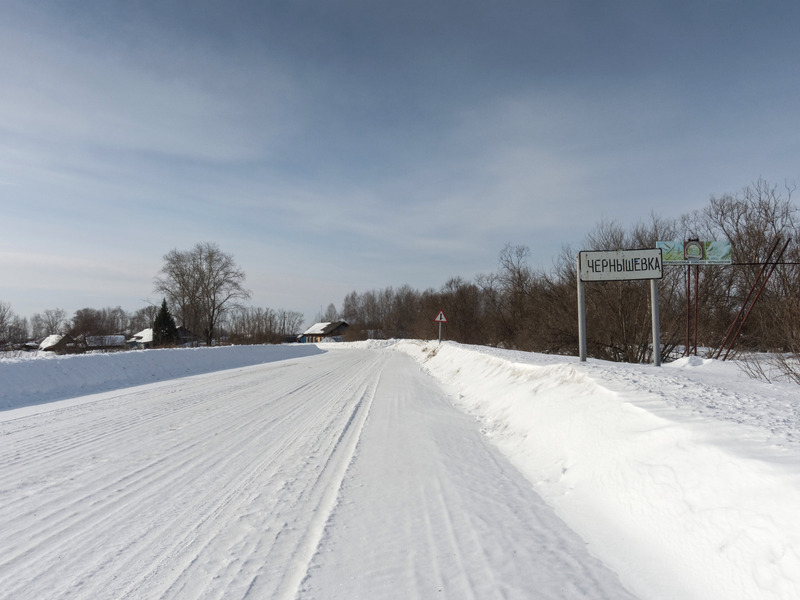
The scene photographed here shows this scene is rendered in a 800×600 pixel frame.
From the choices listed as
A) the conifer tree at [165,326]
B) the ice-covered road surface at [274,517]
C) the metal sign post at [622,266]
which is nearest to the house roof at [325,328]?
the conifer tree at [165,326]

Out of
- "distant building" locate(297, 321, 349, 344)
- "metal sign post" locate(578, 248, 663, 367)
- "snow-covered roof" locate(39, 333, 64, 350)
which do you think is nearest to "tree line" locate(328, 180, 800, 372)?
"metal sign post" locate(578, 248, 663, 367)

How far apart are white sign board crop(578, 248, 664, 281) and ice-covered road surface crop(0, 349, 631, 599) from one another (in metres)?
5.90

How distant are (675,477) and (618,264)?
878 cm

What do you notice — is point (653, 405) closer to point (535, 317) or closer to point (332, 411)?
point (332, 411)

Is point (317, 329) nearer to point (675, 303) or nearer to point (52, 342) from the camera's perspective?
point (52, 342)

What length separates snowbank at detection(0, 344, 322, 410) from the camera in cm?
1263

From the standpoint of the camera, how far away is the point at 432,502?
4.82 meters

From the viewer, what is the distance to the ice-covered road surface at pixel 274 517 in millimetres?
3264

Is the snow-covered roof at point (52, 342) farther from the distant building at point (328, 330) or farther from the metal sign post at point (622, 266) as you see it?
the distant building at point (328, 330)

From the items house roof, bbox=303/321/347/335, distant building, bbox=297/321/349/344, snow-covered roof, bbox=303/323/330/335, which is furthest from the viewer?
snow-covered roof, bbox=303/323/330/335

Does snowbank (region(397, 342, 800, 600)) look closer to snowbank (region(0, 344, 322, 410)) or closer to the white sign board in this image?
Result: the white sign board

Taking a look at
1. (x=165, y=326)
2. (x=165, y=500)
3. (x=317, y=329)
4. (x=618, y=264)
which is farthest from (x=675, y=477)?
(x=317, y=329)

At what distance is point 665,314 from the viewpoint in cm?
2120

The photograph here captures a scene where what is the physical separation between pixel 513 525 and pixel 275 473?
2876mm
